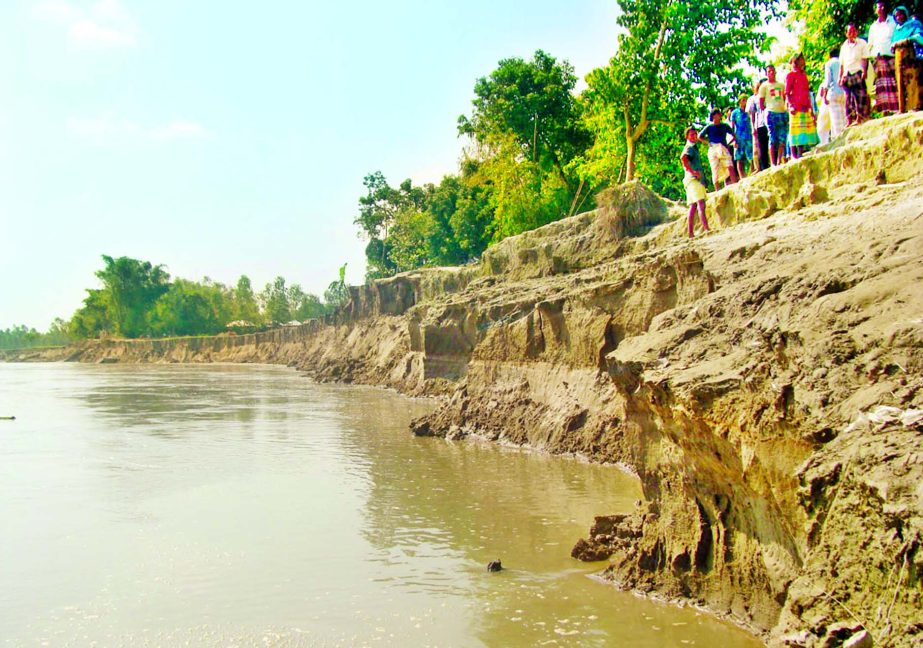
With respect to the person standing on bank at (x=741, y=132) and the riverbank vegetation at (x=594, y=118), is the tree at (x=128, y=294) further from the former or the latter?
the person standing on bank at (x=741, y=132)

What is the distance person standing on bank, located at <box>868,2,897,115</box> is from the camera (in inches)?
450

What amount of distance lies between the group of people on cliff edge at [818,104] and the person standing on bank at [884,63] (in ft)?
0.04

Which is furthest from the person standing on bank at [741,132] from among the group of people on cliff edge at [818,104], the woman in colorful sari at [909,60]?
the woman in colorful sari at [909,60]

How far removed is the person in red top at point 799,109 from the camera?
1277cm

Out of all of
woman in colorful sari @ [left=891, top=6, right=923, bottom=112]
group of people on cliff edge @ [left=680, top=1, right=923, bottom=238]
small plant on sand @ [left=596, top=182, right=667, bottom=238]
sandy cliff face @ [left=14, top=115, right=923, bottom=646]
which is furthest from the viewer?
small plant on sand @ [left=596, top=182, right=667, bottom=238]

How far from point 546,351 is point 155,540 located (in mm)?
9637

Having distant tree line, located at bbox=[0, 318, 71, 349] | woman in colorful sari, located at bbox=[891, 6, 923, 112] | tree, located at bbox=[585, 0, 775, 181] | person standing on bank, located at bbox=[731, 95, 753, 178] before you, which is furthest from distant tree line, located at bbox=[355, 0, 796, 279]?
distant tree line, located at bbox=[0, 318, 71, 349]

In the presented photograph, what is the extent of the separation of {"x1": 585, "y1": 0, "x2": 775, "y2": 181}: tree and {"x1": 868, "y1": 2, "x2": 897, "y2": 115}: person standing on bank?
42.7ft

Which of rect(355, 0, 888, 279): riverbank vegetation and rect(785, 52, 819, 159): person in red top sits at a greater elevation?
rect(355, 0, 888, 279): riverbank vegetation

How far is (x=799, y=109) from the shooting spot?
1293cm

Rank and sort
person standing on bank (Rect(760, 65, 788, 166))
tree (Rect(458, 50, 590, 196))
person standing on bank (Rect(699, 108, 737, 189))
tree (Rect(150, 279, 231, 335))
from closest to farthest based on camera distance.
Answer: person standing on bank (Rect(760, 65, 788, 166)) < person standing on bank (Rect(699, 108, 737, 189)) < tree (Rect(458, 50, 590, 196)) < tree (Rect(150, 279, 231, 335))

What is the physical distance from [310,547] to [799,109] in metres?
10.2

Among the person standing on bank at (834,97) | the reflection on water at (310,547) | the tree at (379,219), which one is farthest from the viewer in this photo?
the tree at (379,219)

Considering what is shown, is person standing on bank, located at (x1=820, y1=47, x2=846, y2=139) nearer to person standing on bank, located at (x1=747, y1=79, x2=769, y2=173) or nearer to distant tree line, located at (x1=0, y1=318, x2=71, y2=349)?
person standing on bank, located at (x1=747, y1=79, x2=769, y2=173)
